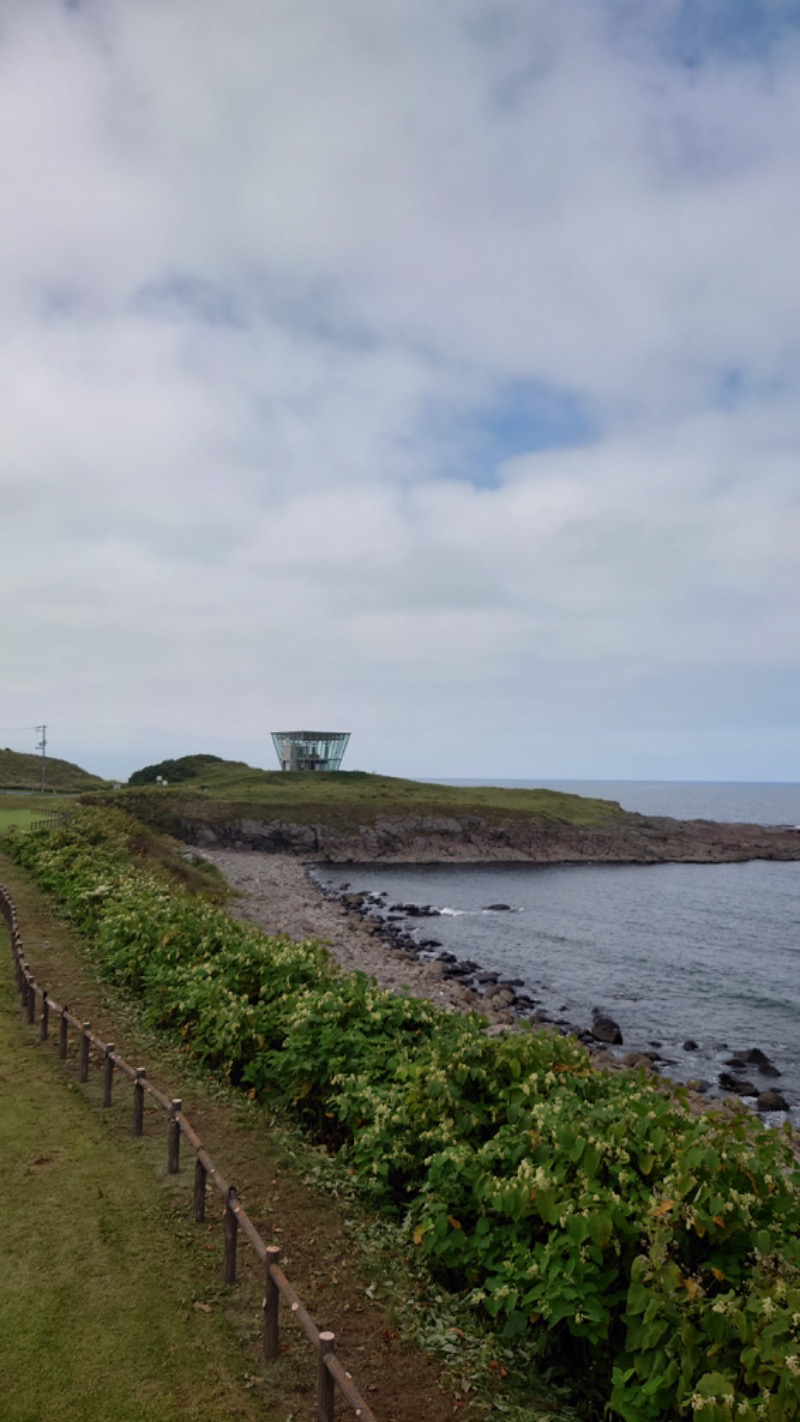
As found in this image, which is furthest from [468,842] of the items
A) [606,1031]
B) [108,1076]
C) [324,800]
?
[108,1076]

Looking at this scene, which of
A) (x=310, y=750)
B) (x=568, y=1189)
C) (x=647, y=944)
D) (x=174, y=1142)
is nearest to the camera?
(x=568, y=1189)

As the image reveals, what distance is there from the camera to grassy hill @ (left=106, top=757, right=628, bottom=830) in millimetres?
92875

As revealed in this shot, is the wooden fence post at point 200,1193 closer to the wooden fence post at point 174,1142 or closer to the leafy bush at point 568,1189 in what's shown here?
the wooden fence post at point 174,1142

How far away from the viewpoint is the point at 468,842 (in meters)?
95.4

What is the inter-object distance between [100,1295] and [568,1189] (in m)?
4.90

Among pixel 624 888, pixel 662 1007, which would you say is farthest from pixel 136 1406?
pixel 624 888

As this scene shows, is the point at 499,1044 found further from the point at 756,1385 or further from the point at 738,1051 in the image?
the point at 738,1051

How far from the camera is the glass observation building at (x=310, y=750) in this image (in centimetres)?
13350

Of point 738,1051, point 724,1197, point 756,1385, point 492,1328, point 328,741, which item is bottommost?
point 738,1051

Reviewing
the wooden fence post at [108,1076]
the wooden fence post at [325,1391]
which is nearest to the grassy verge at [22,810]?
the wooden fence post at [108,1076]

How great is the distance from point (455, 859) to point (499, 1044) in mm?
82672

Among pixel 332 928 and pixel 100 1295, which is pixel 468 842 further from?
pixel 100 1295

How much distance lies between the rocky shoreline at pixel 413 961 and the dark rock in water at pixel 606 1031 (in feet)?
0.13

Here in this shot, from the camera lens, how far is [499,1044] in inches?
436
